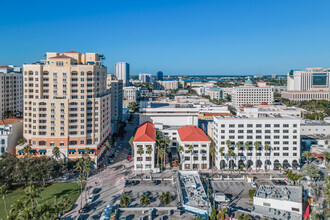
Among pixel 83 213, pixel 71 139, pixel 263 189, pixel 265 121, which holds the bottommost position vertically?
pixel 83 213

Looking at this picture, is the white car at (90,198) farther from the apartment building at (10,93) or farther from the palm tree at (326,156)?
the apartment building at (10,93)

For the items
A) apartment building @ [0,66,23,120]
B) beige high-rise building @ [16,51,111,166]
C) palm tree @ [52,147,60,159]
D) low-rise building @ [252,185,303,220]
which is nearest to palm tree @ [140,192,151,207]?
low-rise building @ [252,185,303,220]

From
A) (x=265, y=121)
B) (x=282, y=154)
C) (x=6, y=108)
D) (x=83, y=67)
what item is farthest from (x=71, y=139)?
(x=282, y=154)

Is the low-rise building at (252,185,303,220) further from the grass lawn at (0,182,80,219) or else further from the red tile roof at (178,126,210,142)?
the grass lawn at (0,182,80,219)

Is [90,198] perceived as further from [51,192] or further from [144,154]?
[144,154]

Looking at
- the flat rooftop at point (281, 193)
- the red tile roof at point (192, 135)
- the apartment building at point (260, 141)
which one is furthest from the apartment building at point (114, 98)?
the flat rooftop at point (281, 193)

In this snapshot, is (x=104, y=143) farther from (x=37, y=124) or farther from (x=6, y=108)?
(x=6, y=108)
